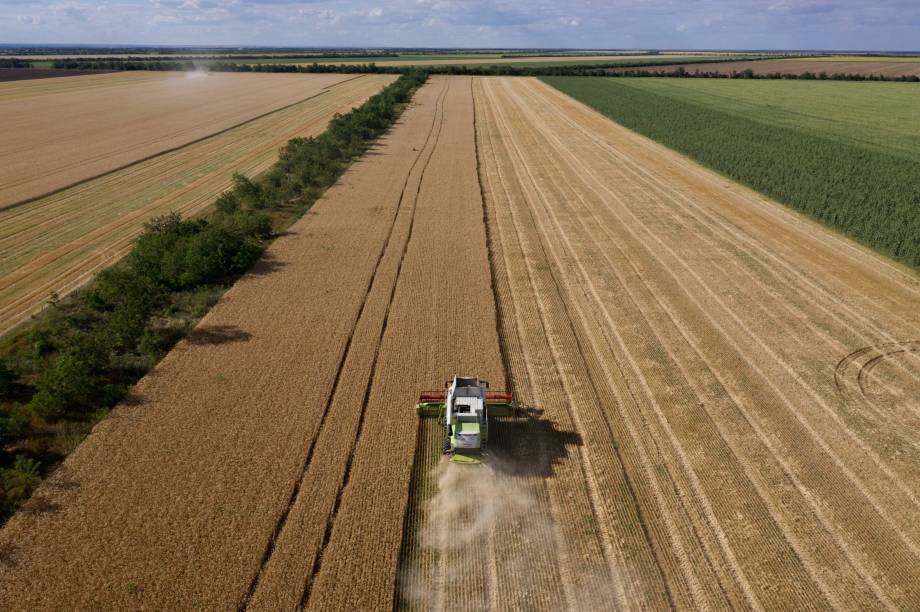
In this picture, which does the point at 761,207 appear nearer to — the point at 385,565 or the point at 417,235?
the point at 417,235

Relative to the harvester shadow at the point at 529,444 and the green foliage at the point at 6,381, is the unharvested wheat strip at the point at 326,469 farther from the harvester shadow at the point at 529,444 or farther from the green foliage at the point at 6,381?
the green foliage at the point at 6,381

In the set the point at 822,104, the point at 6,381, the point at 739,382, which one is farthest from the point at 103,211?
the point at 822,104

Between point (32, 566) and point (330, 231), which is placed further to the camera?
point (330, 231)

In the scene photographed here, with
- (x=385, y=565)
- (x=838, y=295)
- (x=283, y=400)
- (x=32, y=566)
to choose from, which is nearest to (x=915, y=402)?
(x=838, y=295)

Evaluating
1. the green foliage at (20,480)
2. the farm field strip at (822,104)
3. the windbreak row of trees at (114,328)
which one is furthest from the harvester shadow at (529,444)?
the farm field strip at (822,104)

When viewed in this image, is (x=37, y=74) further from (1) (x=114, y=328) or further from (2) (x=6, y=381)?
(2) (x=6, y=381)

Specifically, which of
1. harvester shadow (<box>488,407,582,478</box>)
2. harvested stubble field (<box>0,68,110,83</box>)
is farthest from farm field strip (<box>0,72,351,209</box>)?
harvester shadow (<box>488,407,582,478</box>)
